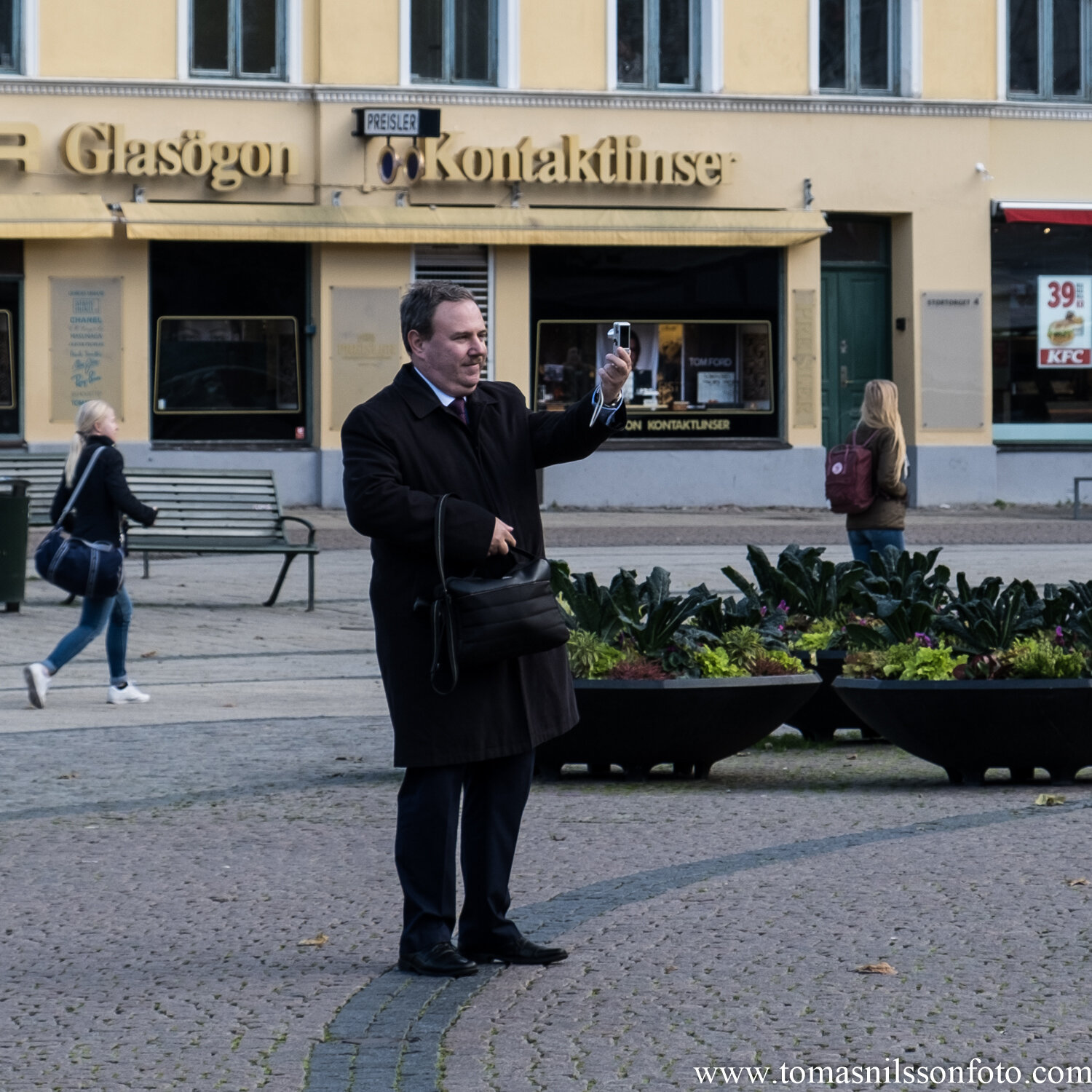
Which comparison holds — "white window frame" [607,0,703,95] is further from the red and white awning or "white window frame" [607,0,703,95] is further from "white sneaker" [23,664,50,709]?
"white sneaker" [23,664,50,709]

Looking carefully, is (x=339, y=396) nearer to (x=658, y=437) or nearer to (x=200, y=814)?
(x=658, y=437)

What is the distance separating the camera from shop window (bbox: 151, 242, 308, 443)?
2392 centimetres

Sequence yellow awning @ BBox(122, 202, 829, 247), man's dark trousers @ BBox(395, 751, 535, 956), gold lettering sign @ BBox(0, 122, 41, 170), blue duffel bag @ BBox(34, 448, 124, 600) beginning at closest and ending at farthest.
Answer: man's dark trousers @ BBox(395, 751, 535, 956) → blue duffel bag @ BBox(34, 448, 124, 600) → gold lettering sign @ BBox(0, 122, 41, 170) → yellow awning @ BBox(122, 202, 829, 247)

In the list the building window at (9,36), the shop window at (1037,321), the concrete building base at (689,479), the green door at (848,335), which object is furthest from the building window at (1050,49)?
the building window at (9,36)

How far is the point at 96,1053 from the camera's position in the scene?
434 centimetres

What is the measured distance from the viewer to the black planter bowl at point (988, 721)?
7.33 metres

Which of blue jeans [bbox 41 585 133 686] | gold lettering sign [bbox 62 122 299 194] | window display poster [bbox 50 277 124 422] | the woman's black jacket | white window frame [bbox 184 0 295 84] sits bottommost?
blue jeans [bbox 41 585 133 686]

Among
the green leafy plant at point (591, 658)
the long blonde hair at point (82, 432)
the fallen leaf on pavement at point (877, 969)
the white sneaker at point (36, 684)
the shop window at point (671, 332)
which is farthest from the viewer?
the shop window at point (671, 332)

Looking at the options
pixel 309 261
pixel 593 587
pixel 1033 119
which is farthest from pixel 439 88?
pixel 593 587

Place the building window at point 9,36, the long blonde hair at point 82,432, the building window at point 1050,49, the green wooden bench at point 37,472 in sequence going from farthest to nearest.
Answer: the building window at point 1050,49 < the building window at point 9,36 < the green wooden bench at point 37,472 < the long blonde hair at point 82,432

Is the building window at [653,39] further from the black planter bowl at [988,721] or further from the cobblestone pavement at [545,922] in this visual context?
the black planter bowl at [988,721]

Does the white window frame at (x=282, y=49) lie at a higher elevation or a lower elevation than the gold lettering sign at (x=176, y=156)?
higher

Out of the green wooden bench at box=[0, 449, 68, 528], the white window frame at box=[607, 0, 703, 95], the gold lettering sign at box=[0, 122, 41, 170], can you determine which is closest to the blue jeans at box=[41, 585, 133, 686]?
the green wooden bench at box=[0, 449, 68, 528]

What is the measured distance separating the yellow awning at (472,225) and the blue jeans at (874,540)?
1191cm
